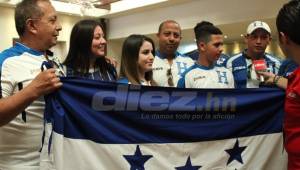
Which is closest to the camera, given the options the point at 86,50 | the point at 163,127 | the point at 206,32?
the point at 163,127

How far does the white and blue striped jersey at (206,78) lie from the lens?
308cm

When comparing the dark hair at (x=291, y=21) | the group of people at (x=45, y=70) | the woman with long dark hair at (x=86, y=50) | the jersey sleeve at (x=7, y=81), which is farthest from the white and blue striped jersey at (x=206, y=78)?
the jersey sleeve at (x=7, y=81)

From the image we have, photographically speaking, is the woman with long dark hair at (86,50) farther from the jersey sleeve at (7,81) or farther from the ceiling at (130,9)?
the ceiling at (130,9)

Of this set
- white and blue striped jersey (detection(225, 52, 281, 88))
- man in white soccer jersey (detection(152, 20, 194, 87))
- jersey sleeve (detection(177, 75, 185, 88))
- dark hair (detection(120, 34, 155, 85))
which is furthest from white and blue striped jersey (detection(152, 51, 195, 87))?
dark hair (detection(120, 34, 155, 85))

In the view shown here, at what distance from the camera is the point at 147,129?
6.93ft

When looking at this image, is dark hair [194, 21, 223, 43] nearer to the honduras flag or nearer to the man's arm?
the honduras flag

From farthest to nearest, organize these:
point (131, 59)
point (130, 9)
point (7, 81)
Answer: point (130, 9), point (131, 59), point (7, 81)

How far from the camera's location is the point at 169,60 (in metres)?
3.67

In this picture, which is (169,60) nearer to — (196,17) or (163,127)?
(163,127)

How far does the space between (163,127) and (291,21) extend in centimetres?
90

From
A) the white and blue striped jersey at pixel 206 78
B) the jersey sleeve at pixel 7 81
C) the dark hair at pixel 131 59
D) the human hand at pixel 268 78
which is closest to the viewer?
the jersey sleeve at pixel 7 81

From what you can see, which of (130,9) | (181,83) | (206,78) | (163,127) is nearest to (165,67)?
(181,83)

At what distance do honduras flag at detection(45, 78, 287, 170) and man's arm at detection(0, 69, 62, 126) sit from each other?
0.15m

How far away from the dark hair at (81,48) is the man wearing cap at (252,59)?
1468mm
